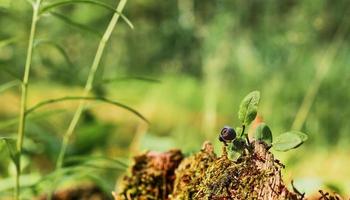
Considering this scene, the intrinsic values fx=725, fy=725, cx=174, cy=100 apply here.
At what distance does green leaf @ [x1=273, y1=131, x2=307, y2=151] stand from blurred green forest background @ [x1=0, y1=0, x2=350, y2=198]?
4.94 ft

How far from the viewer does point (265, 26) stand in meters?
3.87

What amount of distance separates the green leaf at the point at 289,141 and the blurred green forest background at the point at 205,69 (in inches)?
59.3

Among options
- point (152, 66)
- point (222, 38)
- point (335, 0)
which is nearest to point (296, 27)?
point (222, 38)

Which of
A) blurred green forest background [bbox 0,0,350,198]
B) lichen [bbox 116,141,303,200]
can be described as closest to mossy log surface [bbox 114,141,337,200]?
lichen [bbox 116,141,303,200]

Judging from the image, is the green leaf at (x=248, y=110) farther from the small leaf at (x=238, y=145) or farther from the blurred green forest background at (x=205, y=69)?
the blurred green forest background at (x=205, y=69)

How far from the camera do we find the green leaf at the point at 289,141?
561 millimetres

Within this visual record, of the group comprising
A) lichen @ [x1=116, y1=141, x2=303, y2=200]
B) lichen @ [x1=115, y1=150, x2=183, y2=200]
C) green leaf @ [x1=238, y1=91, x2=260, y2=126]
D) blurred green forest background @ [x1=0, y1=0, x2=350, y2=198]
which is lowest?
lichen @ [x1=116, y1=141, x2=303, y2=200]

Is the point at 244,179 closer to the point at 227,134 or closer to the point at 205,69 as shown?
the point at 227,134

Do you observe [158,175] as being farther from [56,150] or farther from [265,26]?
[265,26]

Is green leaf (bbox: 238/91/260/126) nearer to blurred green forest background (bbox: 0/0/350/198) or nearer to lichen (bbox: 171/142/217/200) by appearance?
lichen (bbox: 171/142/217/200)

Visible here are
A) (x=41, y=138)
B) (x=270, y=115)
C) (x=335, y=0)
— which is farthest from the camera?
(x=335, y=0)

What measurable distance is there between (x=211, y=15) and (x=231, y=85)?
2.12 ft

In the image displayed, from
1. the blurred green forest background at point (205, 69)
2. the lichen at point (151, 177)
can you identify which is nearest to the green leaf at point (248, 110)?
the lichen at point (151, 177)

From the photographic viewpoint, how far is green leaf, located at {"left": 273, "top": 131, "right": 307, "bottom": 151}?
0.56 meters
